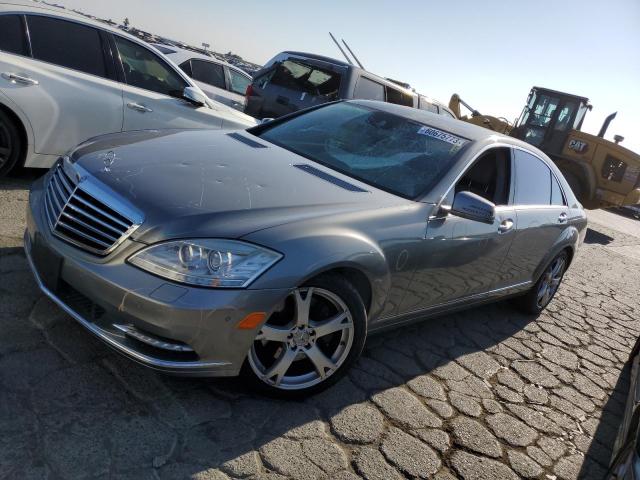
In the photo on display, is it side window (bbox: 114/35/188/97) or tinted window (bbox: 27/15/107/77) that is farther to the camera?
side window (bbox: 114/35/188/97)

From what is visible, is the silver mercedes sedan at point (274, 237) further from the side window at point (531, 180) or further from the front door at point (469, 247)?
the side window at point (531, 180)

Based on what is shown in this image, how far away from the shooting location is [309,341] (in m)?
2.87

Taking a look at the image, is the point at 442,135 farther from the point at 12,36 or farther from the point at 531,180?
the point at 12,36

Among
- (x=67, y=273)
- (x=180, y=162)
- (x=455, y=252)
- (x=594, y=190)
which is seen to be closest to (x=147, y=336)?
(x=67, y=273)

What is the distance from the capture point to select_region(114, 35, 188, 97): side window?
5430mm

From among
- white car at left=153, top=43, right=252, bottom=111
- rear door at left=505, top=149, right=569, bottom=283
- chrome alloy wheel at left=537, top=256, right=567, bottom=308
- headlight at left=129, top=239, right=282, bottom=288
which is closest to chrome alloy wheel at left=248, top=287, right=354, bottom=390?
headlight at left=129, top=239, right=282, bottom=288

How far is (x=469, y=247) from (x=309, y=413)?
1529mm

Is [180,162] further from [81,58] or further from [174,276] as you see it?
[81,58]

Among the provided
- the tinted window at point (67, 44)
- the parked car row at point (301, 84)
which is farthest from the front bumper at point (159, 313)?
the parked car row at point (301, 84)

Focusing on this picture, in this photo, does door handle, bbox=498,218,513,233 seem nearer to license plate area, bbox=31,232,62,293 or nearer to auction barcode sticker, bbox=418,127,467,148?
auction barcode sticker, bbox=418,127,467,148

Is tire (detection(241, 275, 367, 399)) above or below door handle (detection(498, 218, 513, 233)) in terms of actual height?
below

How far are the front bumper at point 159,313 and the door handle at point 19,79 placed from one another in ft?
8.77

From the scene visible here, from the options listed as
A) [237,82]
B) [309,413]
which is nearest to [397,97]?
[237,82]

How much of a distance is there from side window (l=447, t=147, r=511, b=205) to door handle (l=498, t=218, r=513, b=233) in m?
0.15
